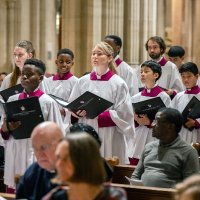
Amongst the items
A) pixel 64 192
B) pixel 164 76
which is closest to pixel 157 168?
pixel 64 192

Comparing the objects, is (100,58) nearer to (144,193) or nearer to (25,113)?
(25,113)

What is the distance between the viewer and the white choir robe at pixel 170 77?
10.8 meters

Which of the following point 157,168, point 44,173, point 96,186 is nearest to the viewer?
point 96,186

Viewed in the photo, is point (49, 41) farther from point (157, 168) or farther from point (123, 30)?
point (157, 168)

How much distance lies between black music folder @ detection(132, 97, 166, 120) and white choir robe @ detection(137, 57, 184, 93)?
1.83m

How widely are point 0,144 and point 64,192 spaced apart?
4387 millimetres

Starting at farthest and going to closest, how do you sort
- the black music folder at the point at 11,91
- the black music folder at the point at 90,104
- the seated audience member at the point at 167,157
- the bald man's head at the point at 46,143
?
the black music folder at the point at 11,91, the black music folder at the point at 90,104, the seated audience member at the point at 167,157, the bald man's head at the point at 46,143

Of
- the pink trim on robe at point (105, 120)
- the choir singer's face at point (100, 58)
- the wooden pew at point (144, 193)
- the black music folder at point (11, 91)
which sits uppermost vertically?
the choir singer's face at point (100, 58)

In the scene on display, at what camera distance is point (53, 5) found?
20.5m

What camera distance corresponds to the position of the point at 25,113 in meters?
7.56

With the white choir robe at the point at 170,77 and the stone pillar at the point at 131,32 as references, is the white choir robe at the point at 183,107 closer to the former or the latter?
the white choir robe at the point at 170,77

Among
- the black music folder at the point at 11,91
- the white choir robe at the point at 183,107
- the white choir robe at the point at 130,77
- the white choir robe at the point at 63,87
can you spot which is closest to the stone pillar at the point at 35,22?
Answer: the white choir robe at the point at 130,77

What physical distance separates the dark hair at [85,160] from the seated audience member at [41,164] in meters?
0.82

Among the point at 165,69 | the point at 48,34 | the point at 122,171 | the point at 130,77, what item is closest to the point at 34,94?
the point at 122,171
